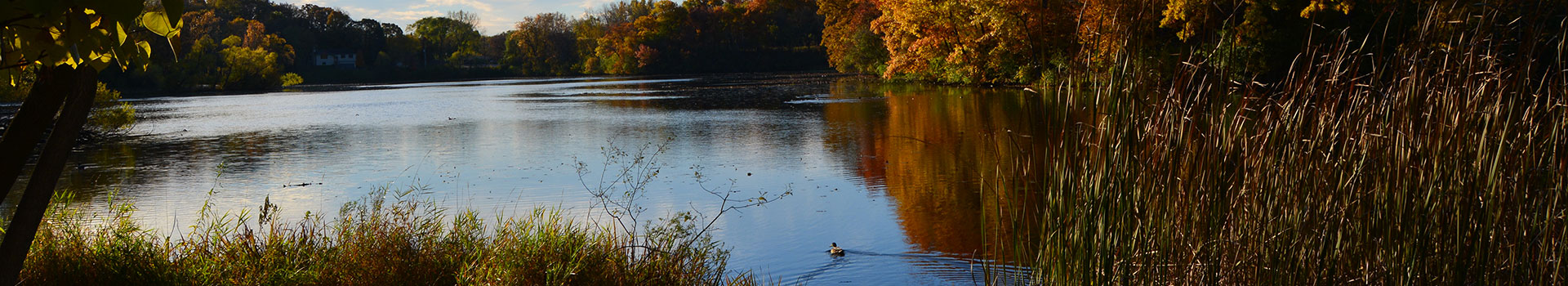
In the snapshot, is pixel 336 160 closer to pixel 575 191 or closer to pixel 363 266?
pixel 575 191

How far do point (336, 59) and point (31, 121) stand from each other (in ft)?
284

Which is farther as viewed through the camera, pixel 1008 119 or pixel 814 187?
pixel 1008 119

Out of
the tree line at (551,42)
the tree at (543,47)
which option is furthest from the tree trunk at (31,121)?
the tree at (543,47)

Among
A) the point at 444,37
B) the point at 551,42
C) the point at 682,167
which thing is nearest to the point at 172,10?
the point at 682,167

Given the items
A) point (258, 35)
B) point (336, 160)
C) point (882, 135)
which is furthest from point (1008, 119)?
point (258, 35)

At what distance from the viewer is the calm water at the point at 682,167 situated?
689 centimetres

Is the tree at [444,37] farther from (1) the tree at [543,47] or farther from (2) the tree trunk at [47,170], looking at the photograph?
(2) the tree trunk at [47,170]

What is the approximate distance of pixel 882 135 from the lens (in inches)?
590

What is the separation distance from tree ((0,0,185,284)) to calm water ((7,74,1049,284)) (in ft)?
7.42

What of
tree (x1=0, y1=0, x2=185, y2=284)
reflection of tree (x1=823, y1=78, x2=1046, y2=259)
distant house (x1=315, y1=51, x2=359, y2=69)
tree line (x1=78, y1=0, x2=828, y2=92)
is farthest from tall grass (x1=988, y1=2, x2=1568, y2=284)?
distant house (x1=315, y1=51, x2=359, y2=69)

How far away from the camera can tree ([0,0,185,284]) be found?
236 centimetres

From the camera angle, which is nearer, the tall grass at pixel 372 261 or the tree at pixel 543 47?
the tall grass at pixel 372 261

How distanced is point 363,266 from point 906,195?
4.86 m

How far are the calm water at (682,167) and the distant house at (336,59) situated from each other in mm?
61128
